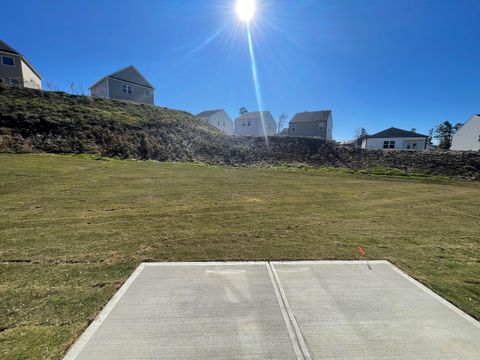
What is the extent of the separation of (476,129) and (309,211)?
35.7 metres

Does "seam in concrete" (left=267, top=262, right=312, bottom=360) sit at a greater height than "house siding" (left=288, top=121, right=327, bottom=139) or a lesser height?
lesser

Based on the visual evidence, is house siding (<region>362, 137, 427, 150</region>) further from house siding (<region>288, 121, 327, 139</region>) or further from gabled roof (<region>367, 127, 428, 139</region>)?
house siding (<region>288, 121, 327, 139</region>)

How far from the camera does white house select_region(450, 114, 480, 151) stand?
29331 mm

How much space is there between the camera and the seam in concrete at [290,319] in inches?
84.7

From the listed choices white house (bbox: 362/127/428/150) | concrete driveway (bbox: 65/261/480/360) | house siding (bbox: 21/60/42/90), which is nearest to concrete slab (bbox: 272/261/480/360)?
concrete driveway (bbox: 65/261/480/360)

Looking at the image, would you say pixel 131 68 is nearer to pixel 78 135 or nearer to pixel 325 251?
pixel 78 135

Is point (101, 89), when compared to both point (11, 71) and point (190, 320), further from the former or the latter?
point (190, 320)

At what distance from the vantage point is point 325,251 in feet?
13.7

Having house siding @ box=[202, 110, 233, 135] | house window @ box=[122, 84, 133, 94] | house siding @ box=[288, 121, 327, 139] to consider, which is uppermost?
house window @ box=[122, 84, 133, 94]

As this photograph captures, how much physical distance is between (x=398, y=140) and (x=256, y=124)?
73.0ft

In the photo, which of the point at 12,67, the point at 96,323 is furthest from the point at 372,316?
the point at 12,67

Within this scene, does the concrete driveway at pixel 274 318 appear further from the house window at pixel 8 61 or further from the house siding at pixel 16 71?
the house window at pixel 8 61

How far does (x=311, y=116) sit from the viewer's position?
40.7 m

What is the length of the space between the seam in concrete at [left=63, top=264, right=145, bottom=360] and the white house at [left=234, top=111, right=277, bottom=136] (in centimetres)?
4230
